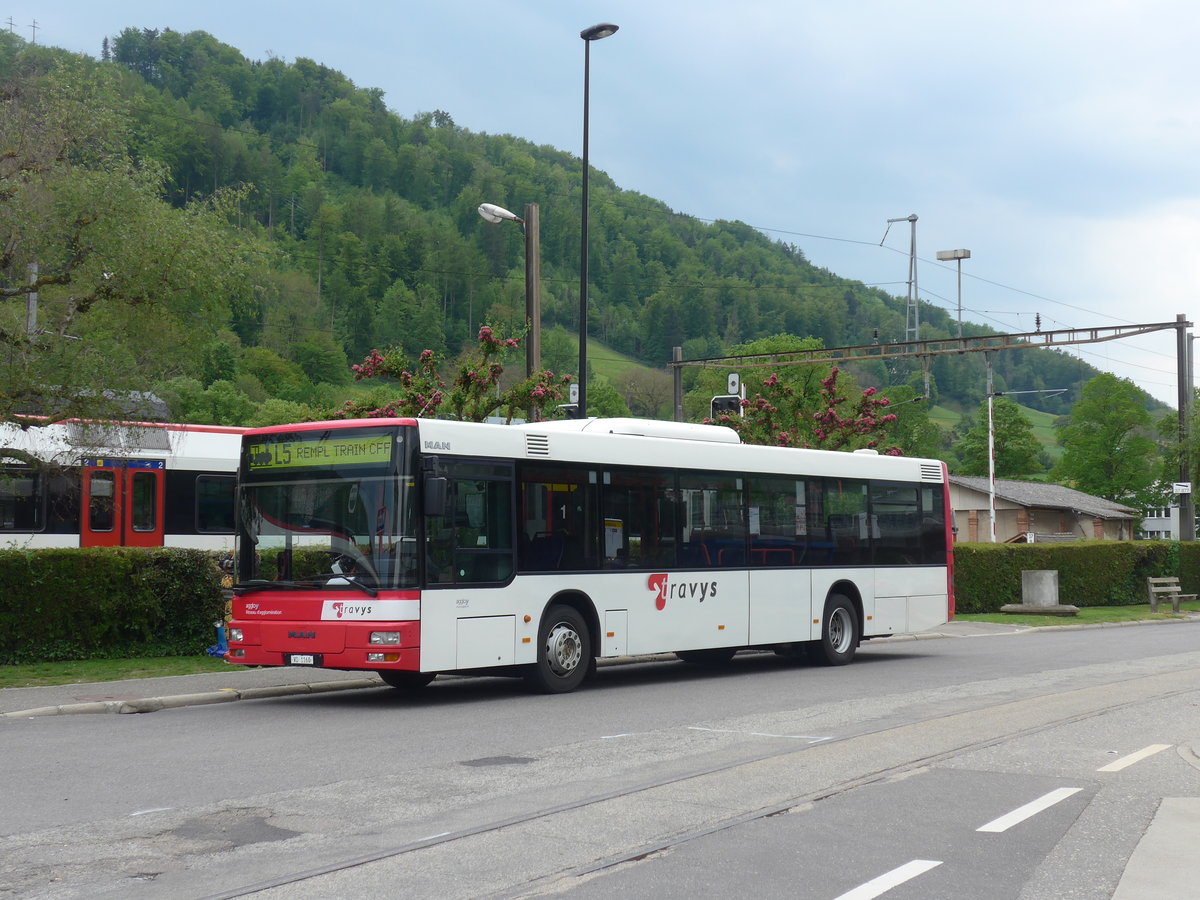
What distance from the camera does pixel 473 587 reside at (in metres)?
14.1

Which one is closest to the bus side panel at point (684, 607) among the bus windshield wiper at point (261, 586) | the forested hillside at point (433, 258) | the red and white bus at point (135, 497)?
the bus windshield wiper at point (261, 586)

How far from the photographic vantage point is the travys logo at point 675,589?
53.6 ft

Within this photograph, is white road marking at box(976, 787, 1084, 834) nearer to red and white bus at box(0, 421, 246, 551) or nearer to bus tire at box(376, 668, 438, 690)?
bus tire at box(376, 668, 438, 690)

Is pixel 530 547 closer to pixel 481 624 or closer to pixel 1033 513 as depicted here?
pixel 481 624

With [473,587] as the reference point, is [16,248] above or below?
above

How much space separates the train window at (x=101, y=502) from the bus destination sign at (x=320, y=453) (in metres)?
12.9

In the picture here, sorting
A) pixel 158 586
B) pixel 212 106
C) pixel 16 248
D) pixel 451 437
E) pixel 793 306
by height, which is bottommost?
pixel 158 586

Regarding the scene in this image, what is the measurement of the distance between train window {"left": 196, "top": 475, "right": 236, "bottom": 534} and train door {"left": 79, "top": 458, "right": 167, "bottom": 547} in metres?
0.83

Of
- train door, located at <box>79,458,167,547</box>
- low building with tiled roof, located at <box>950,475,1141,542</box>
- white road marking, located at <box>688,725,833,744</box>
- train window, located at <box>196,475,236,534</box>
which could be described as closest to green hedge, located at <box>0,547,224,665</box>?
train door, located at <box>79,458,167,547</box>

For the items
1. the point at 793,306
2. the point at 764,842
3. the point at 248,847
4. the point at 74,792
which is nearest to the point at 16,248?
the point at 74,792

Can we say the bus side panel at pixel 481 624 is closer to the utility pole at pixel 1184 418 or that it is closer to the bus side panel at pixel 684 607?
the bus side panel at pixel 684 607

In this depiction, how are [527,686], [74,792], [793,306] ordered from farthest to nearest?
[793,306], [527,686], [74,792]

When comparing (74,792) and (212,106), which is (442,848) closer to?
(74,792)

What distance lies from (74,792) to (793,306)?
4237 inches
